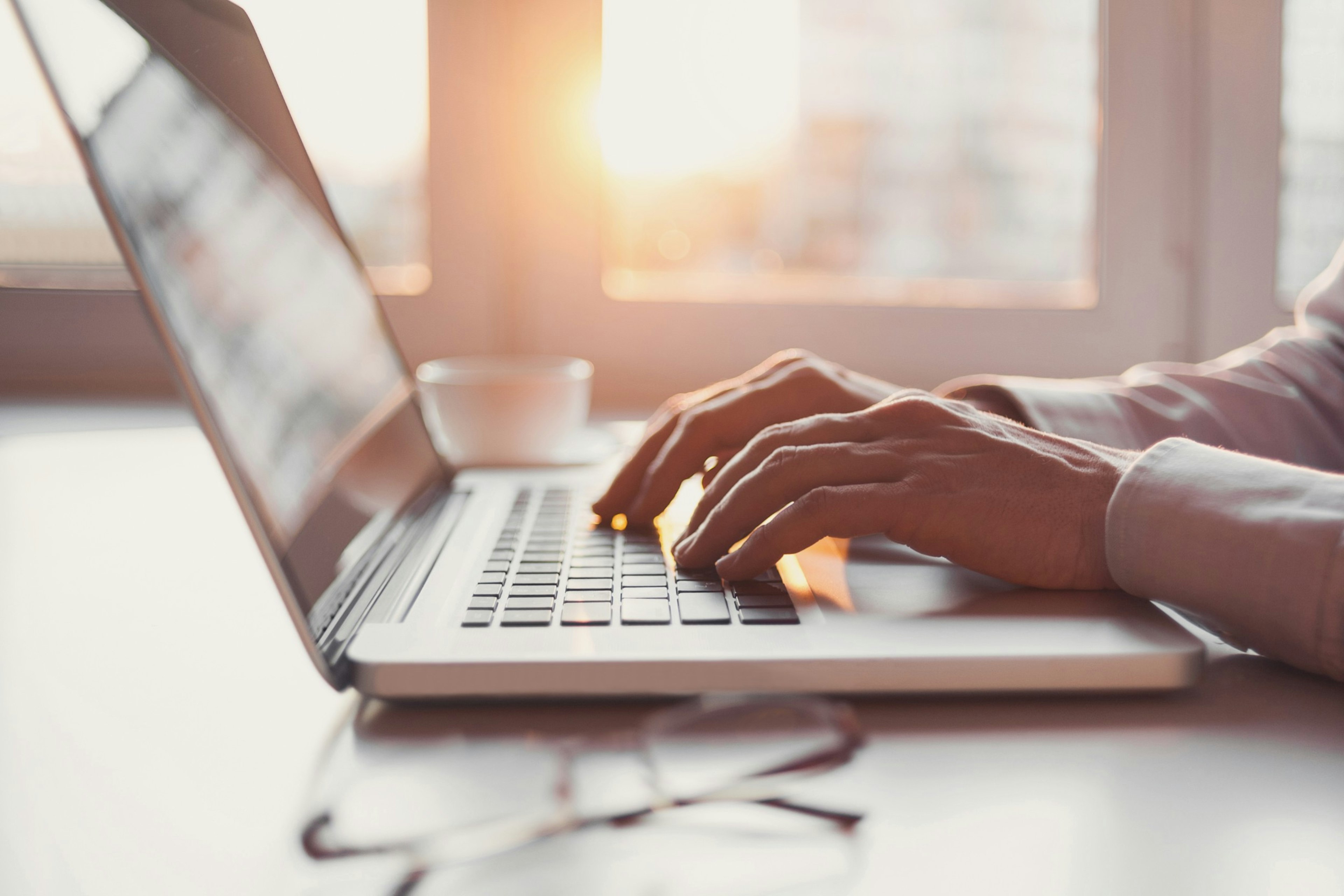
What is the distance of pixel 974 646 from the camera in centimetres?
34

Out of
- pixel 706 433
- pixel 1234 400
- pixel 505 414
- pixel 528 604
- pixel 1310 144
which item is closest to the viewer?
pixel 528 604

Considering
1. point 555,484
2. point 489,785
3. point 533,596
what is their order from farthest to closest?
point 555,484 → point 533,596 → point 489,785

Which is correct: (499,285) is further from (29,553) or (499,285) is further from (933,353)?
(29,553)

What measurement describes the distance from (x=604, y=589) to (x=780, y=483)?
4.0 inches

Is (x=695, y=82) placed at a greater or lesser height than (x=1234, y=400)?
greater

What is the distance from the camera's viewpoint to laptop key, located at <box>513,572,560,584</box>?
42 cm

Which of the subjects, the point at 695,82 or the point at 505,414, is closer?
the point at 505,414

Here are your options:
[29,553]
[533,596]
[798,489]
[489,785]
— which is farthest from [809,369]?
[29,553]

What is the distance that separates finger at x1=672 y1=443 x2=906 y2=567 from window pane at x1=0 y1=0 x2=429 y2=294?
848 millimetres

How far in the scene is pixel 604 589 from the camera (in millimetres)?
409

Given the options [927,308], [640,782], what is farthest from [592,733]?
[927,308]

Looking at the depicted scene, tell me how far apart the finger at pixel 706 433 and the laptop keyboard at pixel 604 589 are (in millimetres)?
32

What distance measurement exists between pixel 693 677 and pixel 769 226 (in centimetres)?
104

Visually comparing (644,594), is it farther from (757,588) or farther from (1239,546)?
(1239,546)
